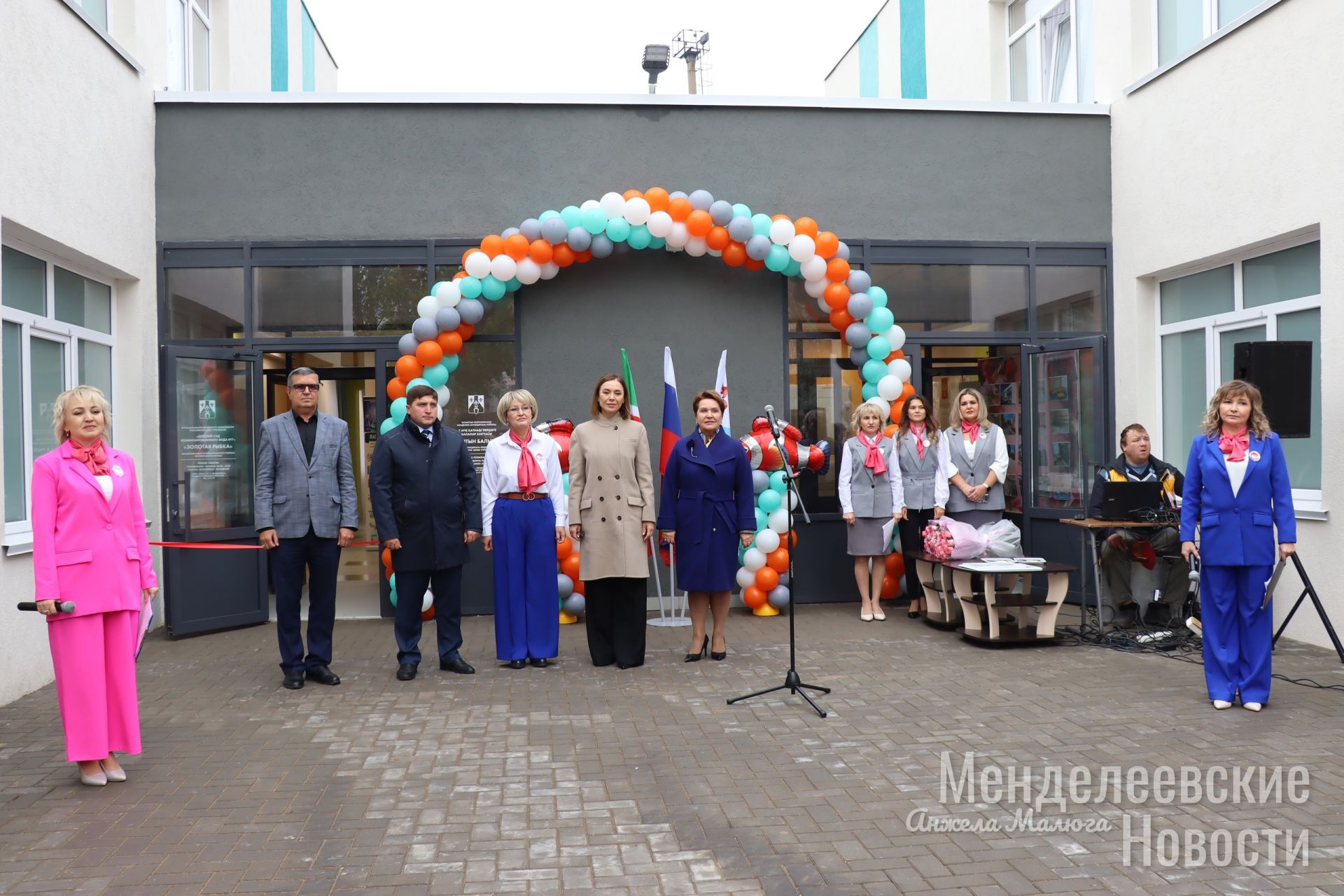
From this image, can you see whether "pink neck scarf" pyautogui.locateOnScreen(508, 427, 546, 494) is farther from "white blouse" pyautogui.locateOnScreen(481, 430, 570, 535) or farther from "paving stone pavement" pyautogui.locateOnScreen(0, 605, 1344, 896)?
"paving stone pavement" pyautogui.locateOnScreen(0, 605, 1344, 896)

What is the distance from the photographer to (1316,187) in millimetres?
8023

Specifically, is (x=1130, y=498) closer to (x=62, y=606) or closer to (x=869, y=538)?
(x=869, y=538)

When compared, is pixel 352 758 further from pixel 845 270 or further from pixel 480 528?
pixel 845 270

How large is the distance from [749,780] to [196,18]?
10.5 meters

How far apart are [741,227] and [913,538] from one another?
3039 millimetres

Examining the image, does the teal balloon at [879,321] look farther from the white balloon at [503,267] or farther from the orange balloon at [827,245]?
the white balloon at [503,267]

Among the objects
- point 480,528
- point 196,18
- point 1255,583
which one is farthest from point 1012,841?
point 196,18

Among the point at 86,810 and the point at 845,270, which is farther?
the point at 845,270

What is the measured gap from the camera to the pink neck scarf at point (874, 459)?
30.4ft

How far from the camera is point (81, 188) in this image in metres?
8.16

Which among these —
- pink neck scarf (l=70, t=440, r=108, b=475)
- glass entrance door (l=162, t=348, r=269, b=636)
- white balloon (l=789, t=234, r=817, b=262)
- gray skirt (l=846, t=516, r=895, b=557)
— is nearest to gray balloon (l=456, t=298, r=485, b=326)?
glass entrance door (l=162, t=348, r=269, b=636)

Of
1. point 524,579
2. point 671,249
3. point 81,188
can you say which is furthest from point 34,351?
point 671,249

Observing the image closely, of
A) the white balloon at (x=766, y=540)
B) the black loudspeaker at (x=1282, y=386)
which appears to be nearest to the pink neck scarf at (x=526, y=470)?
the white balloon at (x=766, y=540)

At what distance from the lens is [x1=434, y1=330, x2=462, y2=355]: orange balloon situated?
9469mm
